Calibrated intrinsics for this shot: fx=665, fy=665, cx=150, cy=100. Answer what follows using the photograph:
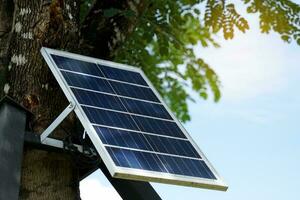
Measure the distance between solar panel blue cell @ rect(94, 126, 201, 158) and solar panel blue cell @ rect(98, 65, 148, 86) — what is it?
2.67 feet

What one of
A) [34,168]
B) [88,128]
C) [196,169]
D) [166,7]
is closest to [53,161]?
[34,168]

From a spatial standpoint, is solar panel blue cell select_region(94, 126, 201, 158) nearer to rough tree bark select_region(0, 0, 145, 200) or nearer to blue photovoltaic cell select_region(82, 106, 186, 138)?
blue photovoltaic cell select_region(82, 106, 186, 138)

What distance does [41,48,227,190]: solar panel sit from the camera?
4.53 metres

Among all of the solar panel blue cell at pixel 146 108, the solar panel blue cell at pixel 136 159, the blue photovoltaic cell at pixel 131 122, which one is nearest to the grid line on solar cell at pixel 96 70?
the solar panel blue cell at pixel 146 108

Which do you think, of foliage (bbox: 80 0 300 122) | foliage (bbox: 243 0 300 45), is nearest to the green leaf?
foliage (bbox: 80 0 300 122)

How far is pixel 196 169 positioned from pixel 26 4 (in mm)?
2084

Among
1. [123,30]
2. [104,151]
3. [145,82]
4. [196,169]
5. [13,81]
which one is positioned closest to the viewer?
[104,151]

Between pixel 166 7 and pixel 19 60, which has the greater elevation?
pixel 166 7

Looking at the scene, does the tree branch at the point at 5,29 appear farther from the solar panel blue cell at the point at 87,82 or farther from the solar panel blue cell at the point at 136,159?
the solar panel blue cell at the point at 136,159

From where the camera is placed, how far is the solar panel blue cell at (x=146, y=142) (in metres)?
4.66

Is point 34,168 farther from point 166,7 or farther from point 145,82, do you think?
point 166,7

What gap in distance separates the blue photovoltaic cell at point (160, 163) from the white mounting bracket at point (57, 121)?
1.62 ft

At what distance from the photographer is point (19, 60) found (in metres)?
5.48

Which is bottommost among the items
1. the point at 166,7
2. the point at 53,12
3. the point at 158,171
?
the point at 158,171
